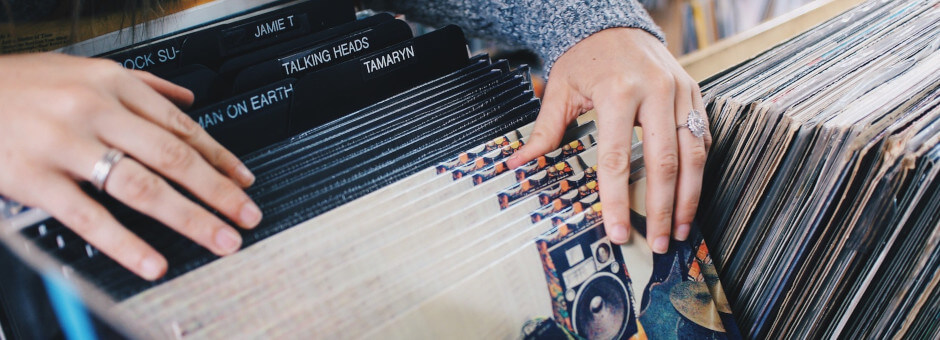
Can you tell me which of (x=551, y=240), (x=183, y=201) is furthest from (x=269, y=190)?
(x=551, y=240)

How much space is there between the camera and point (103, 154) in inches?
20.4

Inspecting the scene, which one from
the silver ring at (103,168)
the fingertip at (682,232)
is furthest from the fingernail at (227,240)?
the fingertip at (682,232)

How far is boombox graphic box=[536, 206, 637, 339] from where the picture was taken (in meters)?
0.65

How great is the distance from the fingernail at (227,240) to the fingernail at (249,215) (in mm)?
19

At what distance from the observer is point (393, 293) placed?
0.58 m

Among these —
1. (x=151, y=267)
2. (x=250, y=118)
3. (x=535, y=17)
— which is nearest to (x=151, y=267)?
(x=151, y=267)

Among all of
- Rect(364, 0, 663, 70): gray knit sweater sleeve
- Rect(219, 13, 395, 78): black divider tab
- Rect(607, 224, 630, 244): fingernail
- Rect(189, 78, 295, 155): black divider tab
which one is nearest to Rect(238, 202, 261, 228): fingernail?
Rect(189, 78, 295, 155): black divider tab

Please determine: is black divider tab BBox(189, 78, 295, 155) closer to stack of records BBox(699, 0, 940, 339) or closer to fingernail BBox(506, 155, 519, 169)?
fingernail BBox(506, 155, 519, 169)

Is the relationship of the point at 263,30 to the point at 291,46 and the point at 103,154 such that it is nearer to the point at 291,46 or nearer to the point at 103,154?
the point at 291,46

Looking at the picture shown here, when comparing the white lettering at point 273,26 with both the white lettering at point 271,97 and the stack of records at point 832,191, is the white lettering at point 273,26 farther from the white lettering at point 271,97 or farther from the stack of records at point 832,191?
the stack of records at point 832,191

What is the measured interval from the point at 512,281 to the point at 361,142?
26 centimetres

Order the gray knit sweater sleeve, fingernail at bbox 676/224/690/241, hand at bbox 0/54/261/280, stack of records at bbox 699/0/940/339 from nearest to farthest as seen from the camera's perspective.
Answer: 1. hand at bbox 0/54/261/280
2. stack of records at bbox 699/0/940/339
3. fingernail at bbox 676/224/690/241
4. the gray knit sweater sleeve

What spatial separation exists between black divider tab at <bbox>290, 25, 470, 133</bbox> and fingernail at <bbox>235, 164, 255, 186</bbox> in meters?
0.11

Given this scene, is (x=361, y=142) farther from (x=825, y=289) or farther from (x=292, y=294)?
(x=825, y=289)
